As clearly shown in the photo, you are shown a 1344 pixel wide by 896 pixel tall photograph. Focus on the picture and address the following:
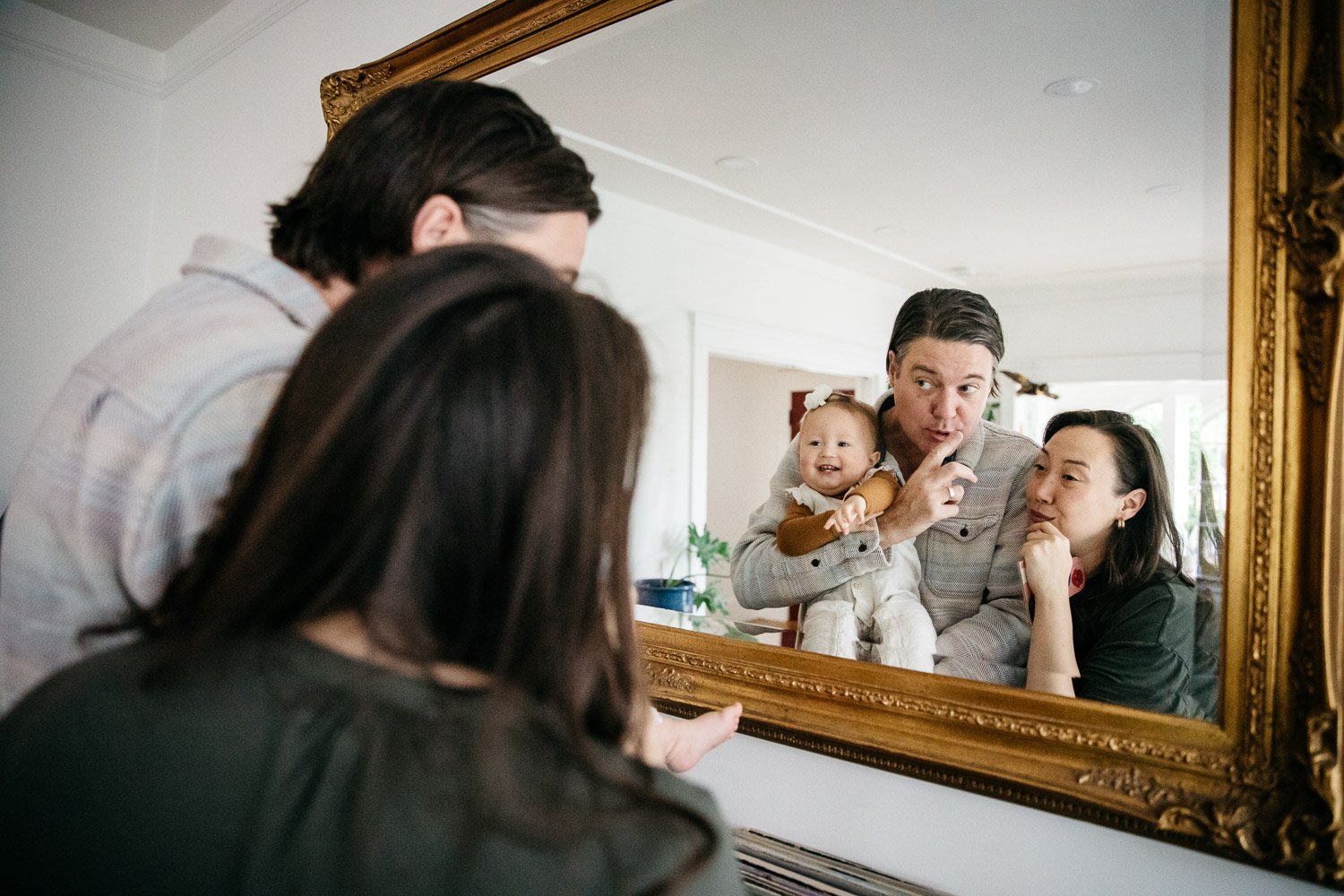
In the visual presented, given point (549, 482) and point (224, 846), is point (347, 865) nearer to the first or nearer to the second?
point (224, 846)

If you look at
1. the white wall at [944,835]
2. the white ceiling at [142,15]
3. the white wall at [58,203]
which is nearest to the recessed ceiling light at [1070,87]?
the white wall at [944,835]

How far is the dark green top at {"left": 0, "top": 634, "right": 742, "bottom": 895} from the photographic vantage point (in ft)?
1.50

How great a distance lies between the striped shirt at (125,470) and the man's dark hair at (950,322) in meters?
0.71

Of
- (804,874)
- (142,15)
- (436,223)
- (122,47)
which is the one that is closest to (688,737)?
(804,874)

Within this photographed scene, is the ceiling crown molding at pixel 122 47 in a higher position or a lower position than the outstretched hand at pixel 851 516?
higher

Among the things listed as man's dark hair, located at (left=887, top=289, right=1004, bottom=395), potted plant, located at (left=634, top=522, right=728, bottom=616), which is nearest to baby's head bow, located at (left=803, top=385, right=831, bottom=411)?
man's dark hair, located at (left=887, top=289, right=1004, bottom=395)

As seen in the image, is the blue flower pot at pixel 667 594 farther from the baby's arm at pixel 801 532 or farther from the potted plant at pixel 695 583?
the baby's arm at pixel 801 532

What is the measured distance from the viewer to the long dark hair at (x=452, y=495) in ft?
1.65

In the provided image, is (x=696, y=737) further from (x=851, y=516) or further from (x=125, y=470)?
(x=125, y=470)

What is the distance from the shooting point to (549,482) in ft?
1.69

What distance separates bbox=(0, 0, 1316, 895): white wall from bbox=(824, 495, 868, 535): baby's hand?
0.20 meters

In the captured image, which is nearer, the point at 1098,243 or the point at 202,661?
the point at 202,661

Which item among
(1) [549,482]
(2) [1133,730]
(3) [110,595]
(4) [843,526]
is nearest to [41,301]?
(3) [110,595]

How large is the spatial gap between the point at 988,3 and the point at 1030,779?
88 cm
